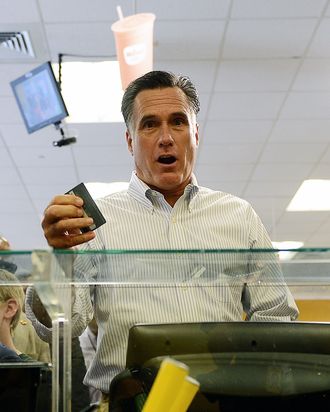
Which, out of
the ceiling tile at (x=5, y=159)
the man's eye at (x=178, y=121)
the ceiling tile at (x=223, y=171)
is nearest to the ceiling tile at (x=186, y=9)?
the man's eye at (x=178, y=121)

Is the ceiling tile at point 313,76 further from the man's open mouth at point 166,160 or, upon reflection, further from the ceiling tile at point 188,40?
the man's open mouth at point 166,160

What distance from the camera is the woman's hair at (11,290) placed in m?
0.83

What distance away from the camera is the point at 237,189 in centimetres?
659

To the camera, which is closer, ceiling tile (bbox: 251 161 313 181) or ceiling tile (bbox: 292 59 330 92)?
ceiling tile (bbox: 292 59 330 92)

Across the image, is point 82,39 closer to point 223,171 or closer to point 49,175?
point 49,175

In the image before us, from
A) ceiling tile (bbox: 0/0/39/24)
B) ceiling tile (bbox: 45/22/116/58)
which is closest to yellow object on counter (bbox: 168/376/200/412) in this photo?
ceiling tile (bbox: 0/0/39/24)

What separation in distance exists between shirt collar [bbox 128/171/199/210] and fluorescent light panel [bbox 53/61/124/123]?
99.7 inches

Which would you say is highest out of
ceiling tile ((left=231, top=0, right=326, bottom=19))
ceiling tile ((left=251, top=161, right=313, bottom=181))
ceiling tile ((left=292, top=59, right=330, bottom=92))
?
ceiling tile ((left=231, top=0, right=326, bottom=19))

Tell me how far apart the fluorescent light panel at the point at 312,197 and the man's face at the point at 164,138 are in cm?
483

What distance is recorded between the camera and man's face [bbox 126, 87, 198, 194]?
156 centimetres

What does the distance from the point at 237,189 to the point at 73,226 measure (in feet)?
18.9

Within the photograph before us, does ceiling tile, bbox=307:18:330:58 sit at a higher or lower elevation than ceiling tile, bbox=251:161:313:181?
higher

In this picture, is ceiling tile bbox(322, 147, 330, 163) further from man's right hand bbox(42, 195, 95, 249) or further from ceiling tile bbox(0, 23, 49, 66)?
man's right hand bbox(42, 195, 95, 249)

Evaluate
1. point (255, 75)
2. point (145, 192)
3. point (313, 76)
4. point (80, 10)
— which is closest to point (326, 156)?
point (313, 76)
